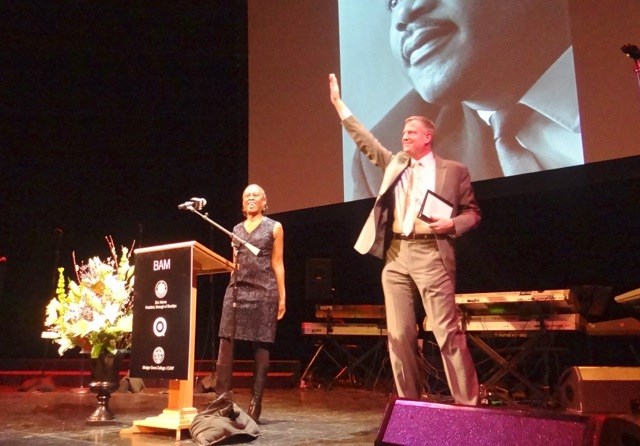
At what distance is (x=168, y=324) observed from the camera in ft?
11.0

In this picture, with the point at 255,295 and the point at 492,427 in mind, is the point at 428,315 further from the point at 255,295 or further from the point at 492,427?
the point at 255,295

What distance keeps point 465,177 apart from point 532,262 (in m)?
3.86

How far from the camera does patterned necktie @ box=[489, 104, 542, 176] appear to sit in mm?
5199

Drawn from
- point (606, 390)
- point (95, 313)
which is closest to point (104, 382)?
point (95, 313)

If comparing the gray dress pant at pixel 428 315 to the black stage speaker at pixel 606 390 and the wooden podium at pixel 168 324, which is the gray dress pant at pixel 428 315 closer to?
the wooden podium at pixel 168 324

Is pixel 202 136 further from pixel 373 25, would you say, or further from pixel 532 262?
pixel 532 262

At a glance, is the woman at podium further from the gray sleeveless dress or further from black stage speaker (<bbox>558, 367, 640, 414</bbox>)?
black stage speaker (<bbox>558, 367, 640, 414</bbox>)

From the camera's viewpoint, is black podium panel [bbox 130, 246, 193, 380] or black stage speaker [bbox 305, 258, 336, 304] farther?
black stage speaker [bbox 305, 258, 336, 304]

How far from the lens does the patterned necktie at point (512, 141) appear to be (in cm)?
520

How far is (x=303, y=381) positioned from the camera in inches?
270

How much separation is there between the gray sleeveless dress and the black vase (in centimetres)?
75

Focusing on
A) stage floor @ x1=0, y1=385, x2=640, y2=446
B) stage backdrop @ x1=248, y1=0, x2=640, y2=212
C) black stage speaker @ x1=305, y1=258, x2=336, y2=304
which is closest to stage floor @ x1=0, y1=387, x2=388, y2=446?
stage floor @ x1=0, y1=385, x2=640, y2=446

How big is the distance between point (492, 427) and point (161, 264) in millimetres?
2358

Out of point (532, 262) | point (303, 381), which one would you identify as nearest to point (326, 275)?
point (303, 381)
